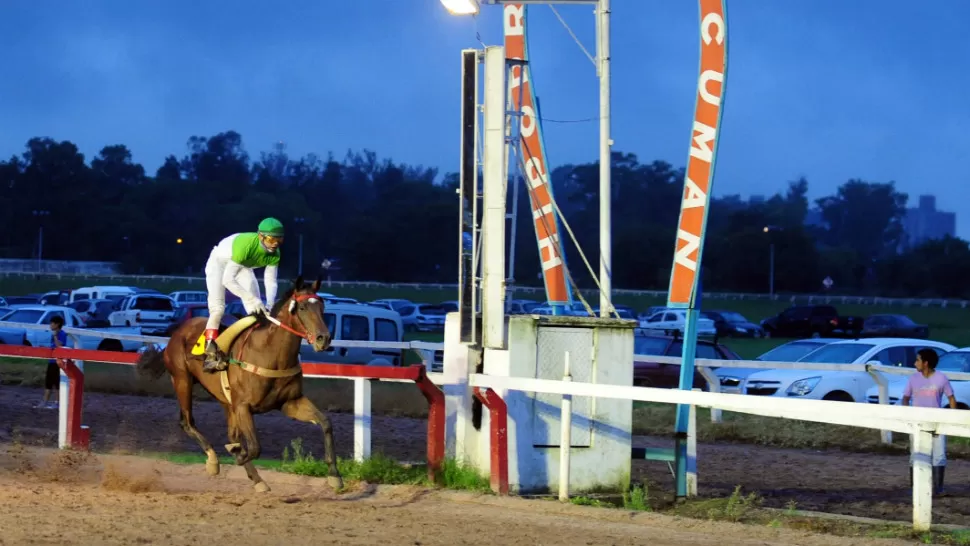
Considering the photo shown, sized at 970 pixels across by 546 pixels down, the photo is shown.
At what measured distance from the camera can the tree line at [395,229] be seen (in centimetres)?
8962

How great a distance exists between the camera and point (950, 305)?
7456cm

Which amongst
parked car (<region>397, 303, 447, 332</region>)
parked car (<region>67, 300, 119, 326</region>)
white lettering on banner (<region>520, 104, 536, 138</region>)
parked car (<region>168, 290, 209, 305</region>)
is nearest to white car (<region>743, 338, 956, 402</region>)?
white lettering on banner (<region>520, 104, 536, 138</region>)

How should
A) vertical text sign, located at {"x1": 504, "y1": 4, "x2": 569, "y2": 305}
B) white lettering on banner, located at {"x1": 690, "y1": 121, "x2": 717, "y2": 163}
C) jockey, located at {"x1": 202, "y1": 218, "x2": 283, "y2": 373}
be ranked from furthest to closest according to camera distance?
vertical text sign, located at {"x1": 504, "y1": 4, "x2": 569, "y2": 305} < jockey, located at {"x1": 202, "y1": 218, "x2": 283, "y2": 373} < white lettering on banner, located at {"x1": 690, "y1": 121, "x2": 717, "y2": 163}

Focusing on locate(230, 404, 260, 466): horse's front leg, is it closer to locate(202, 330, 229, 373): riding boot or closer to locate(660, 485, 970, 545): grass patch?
locate(202, 330, 229, 373): riding boot

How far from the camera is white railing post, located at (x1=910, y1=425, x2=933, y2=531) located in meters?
7.19

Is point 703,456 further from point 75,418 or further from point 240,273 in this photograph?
point 75,418

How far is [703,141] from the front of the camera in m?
9.62

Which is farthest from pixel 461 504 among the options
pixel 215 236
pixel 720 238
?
pixel 215 236

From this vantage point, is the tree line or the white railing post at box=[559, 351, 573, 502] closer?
the white railing post at box=[559, 351, 573, 502]

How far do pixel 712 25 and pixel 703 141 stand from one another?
35.8 inches

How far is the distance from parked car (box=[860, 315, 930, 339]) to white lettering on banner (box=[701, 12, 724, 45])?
134 feet

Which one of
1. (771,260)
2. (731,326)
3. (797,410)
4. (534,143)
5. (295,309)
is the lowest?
(731,326)

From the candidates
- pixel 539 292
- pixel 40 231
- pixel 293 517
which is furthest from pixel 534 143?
pixel 40 231

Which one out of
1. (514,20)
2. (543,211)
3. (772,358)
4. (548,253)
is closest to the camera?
(543,211)
